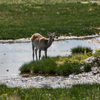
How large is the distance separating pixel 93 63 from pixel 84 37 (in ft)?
52.5

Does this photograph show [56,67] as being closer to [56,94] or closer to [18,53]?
[56,94]

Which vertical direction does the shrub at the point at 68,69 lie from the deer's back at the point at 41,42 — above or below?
below

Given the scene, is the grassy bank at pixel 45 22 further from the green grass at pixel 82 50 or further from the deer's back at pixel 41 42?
the deer's back at pixel 41 42

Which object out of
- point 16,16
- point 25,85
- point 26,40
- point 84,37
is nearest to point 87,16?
point 16,16

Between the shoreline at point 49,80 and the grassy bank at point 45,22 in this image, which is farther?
the grassy bank at point 45,22

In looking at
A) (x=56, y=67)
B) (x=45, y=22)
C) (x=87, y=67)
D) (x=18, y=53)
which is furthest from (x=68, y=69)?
(x=45, y=22)

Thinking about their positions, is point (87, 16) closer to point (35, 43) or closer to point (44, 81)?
point (35, 43)

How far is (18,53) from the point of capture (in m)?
23.5

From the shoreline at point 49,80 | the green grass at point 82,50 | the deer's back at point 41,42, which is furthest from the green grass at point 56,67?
the green grass at point 82,50

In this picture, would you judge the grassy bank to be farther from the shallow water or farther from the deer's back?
the deer's back

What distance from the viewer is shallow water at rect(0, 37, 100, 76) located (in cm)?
1830

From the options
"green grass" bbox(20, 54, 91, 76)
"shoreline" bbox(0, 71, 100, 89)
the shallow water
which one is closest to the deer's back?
the shallow water

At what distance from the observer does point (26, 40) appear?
1203 inches

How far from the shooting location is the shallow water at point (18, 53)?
60.0 feet
